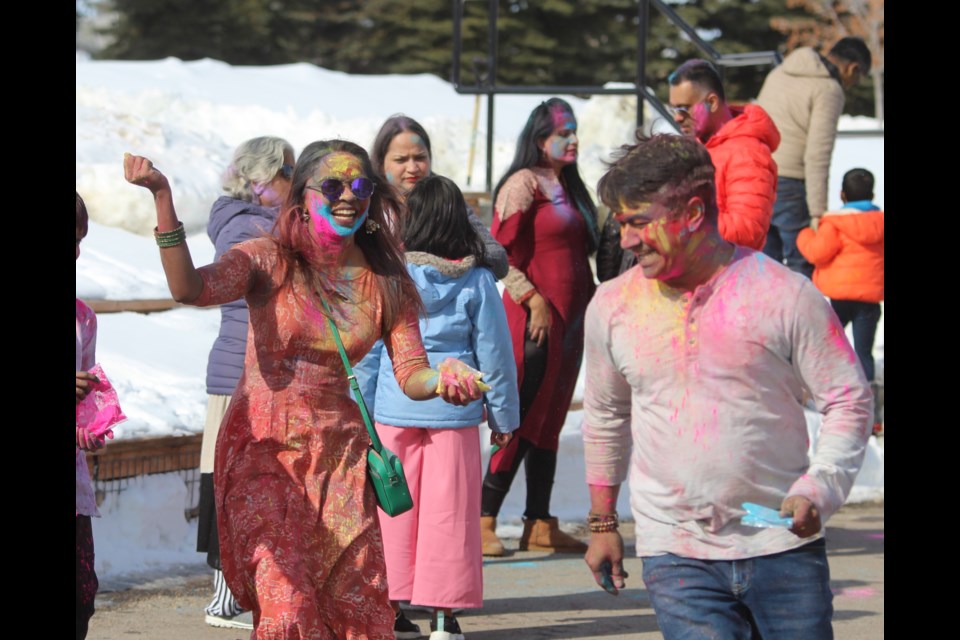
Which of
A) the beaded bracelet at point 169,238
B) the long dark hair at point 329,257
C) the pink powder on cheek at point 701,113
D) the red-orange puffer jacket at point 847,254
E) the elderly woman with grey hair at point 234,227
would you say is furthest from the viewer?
the red-orange puffer jacket at point 847,254

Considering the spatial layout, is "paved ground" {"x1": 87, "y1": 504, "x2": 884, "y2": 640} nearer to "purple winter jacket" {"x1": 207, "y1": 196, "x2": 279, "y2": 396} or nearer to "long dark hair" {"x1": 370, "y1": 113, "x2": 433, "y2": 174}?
"purple winter jacket" {"x1": 207, "y1": 196, "x2": 279, "y2": 396}

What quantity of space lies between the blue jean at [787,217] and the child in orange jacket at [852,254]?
9cm

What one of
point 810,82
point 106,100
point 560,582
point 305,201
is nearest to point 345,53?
point 106,100

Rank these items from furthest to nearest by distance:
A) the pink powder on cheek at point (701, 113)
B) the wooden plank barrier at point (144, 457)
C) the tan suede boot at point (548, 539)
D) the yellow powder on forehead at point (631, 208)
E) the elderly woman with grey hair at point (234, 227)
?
the tan suede boot at point (548, 539) < the wooden plank barrier at point (144, 457) < the pink powder on cheek at point (701, 113) < the elderly woman with grey hair at point (234, 227) < the yellow powder on forehead at point (631, 208)

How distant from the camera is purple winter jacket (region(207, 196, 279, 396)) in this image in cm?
622

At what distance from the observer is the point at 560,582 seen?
745 cm

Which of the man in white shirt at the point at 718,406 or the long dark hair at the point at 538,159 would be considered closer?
the man in white shirt at the point at 718,406

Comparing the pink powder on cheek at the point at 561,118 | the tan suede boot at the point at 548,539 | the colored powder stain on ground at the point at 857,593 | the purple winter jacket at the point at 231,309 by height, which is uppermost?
the pink powder on cheek at the point at 561,118

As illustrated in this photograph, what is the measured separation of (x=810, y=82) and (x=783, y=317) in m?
6.09

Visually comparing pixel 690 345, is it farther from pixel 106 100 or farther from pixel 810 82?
pixel 106 100

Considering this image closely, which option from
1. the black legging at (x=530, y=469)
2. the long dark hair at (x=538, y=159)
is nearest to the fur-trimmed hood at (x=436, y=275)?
the long dark hair at (x=538, y=159)

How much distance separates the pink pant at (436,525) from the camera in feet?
20.2

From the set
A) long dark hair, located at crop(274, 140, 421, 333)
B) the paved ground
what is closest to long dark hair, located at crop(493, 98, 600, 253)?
the paved ground

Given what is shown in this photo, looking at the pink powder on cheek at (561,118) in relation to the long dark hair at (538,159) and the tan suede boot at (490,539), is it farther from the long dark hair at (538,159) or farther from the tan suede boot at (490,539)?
the tan suede boot at (490,539)
